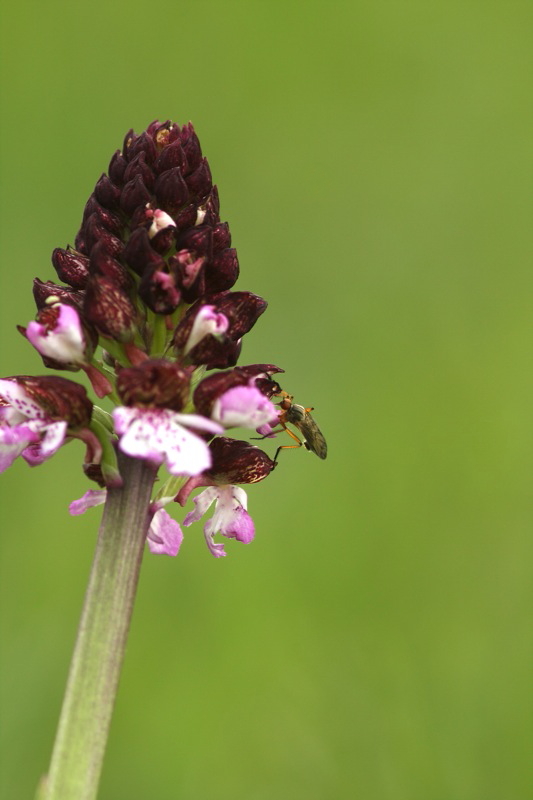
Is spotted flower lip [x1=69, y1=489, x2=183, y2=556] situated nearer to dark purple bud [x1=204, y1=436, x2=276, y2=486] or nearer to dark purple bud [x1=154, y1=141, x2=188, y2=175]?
dark purple bud [x1=204, y1=436, x2=276, y2=486]

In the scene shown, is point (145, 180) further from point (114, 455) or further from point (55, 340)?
point (114, 455)

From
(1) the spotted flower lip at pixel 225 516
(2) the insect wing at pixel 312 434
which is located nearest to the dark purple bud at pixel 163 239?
(1) the spotted flower lip at pixel 225 516

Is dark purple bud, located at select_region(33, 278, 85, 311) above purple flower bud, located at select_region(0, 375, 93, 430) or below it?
above

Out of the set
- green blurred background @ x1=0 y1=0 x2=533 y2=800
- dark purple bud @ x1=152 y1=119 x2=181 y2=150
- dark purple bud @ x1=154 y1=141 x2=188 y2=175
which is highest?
dark purple bud @ x1=152 y1=119 x2=181 y2=150

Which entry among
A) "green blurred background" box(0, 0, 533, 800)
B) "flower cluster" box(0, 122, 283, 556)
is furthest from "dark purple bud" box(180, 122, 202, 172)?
"green blurred background" box(0, 0, 533, 800)

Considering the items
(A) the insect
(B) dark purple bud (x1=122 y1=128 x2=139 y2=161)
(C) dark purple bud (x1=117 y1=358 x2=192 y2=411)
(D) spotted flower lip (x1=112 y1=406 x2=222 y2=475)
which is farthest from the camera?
(A) the insect

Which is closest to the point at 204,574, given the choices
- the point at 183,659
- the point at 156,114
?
the point at 183,659

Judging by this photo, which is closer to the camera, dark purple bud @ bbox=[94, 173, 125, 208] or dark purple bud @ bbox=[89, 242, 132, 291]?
dark purple bud @ bbox=[89, 242, 132, 291]
